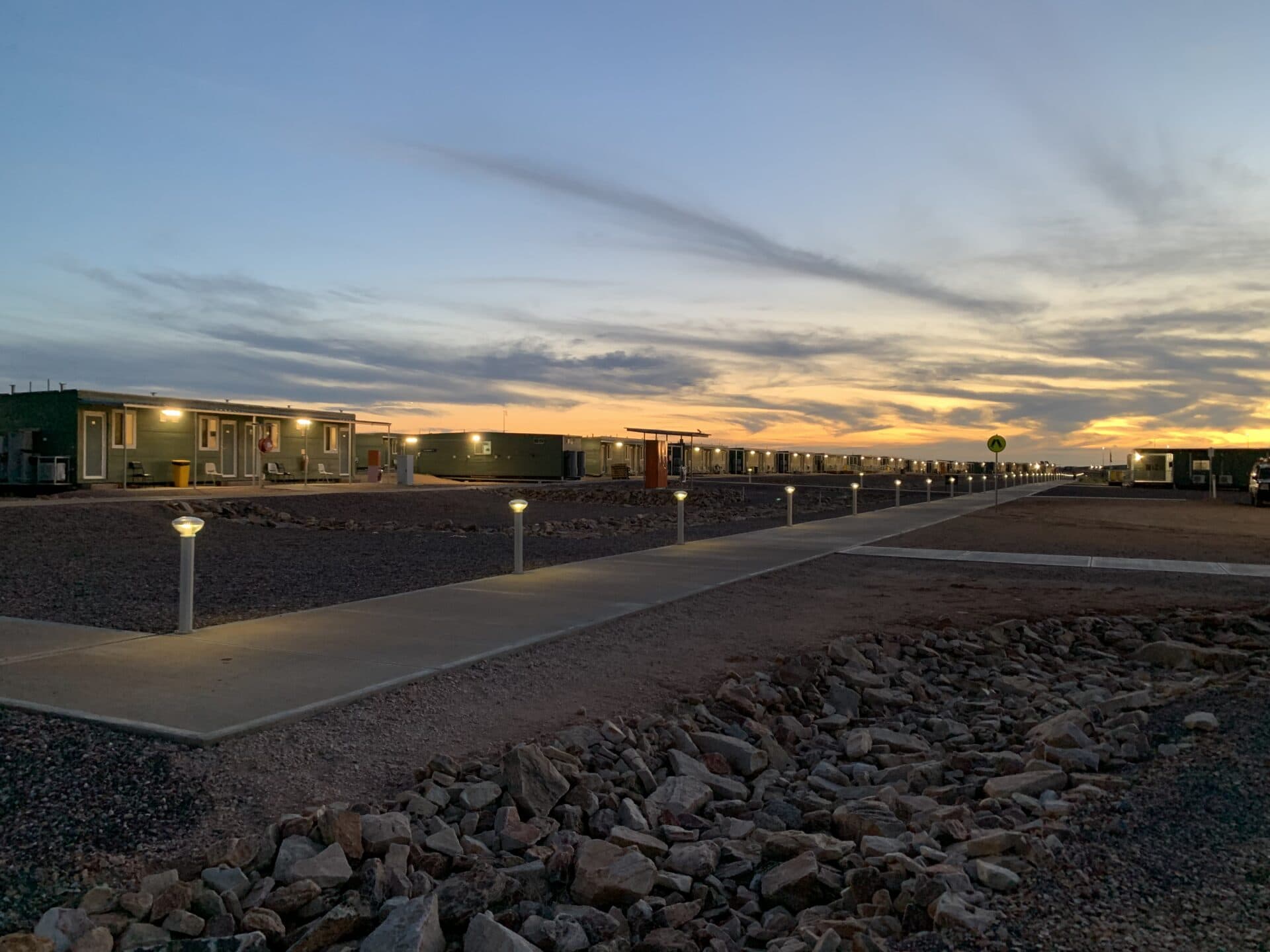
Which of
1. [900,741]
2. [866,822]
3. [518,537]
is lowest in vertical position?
[900,741]

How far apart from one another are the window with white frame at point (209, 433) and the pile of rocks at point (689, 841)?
104 ft

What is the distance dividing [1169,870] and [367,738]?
14.5ft

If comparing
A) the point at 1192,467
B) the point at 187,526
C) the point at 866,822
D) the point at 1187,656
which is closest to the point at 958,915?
the point at 866,822

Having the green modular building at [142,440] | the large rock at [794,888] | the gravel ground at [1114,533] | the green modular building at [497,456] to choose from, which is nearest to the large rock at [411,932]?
the large rock at [794,888]

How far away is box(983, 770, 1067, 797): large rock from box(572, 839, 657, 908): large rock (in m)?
2.37

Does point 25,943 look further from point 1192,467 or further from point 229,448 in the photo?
point 1192,467

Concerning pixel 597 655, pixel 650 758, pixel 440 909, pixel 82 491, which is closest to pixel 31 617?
pixel 597 655

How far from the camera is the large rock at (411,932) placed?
354cm

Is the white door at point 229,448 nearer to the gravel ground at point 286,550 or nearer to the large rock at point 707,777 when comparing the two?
the gravel ground at point 286,550

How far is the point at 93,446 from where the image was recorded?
30.5 metres

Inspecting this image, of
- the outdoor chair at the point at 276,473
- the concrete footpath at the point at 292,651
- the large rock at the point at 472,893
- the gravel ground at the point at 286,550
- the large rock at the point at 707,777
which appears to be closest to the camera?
the large rock at the point at 472,893

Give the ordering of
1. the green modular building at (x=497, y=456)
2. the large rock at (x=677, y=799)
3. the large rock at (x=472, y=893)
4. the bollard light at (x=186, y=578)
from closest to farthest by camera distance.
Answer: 1. the large rock at (x=472, y=893)
2. the large rock at (x=677, y=799)
3. the bollard light at (x=186, y=578)
4. the green modular building at (x=497, y=456)

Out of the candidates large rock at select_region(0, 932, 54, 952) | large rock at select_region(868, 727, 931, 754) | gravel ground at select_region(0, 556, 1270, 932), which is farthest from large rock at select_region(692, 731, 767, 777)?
large rock at select_region(0, 932, 54, 952)

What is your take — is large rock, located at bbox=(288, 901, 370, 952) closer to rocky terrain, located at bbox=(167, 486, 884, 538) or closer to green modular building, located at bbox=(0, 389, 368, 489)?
rocky terrain, located at bbox=(167, 486, 884, 538)
